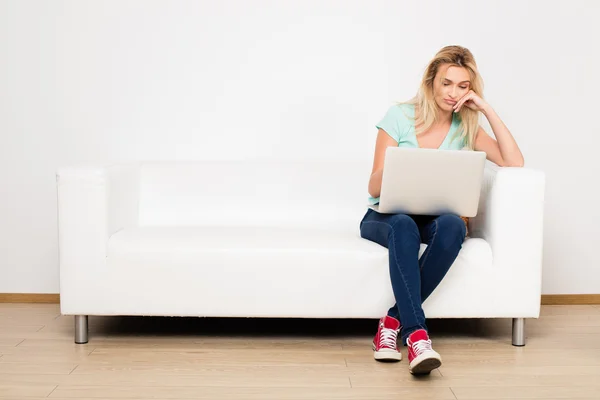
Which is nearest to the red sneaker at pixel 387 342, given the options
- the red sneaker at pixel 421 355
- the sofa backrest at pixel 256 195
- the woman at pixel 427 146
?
the woman at pixel 427 146

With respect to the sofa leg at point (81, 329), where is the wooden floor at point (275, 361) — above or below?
Result: below

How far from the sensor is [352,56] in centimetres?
362

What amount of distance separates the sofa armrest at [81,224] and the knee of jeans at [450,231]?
118cm

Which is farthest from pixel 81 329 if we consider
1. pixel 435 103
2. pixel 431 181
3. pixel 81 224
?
pixel 435 103

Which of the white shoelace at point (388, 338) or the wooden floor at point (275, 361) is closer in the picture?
the wooden floor at point (275, 361)

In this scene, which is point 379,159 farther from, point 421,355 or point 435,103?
point 421,355

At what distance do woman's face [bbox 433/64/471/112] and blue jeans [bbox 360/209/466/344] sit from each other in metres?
0.50

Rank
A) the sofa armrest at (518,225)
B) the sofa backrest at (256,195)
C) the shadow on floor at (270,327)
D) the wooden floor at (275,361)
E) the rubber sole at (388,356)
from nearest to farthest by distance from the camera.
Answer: the wooden floor at (275,361) < the rubber sole at (388,356) < the sofa armrest at (518,225) < the shadow on floor at (270,327) < the sofa backrest at (256,195)

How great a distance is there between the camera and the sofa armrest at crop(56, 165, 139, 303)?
2.80 m

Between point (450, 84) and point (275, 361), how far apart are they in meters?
1.21

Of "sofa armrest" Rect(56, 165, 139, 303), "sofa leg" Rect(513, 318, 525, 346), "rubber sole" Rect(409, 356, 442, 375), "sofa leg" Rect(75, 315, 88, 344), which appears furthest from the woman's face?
"sofa leg" Rect(75, 315, 88, 344)

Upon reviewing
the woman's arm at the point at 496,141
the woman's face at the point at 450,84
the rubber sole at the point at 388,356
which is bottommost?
the rubber sole at the point at 388,356

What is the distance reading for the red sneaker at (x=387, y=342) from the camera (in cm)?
259

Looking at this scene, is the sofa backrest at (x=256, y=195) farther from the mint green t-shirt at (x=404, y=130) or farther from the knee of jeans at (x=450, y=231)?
the knee of jeans at (x=450, y=231)
